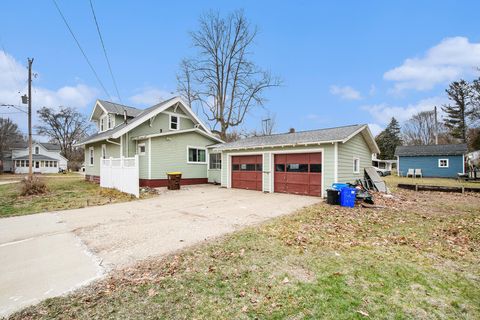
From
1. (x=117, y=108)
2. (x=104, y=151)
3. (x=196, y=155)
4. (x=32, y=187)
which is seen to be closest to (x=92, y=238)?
(x=32, y=187)

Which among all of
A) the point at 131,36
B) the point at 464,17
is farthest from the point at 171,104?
the point at 464,17

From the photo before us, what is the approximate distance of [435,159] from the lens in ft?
85.2

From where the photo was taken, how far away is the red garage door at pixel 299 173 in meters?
11.8

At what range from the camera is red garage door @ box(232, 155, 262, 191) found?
1441 centimetres

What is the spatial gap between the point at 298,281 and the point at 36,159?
53926 mm

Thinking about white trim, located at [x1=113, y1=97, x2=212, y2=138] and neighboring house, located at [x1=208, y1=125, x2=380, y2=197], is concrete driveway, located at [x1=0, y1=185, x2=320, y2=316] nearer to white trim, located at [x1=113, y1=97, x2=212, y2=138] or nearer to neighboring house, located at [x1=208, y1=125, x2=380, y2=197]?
neighboring house, located at [x1=208, y1=125, x2=380, y2=197]

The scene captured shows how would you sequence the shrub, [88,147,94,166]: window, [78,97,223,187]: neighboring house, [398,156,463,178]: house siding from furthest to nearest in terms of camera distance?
1. [398,156,463,178]: house siding
2. [88,147,94,166]: window
3. [78,97,223,187]: neighboring house
4. the shrub

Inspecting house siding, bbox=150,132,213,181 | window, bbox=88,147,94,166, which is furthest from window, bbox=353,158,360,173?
window, bbox=88,147,94,166

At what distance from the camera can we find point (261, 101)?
27.7 meters

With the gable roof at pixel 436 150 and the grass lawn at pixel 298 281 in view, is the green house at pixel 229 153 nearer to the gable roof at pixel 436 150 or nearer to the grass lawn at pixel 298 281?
the grass lawn at pixel 298 281

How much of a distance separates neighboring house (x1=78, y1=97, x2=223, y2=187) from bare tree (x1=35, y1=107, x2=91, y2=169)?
113 feet

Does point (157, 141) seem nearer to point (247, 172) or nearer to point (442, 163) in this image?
point (247, 172)

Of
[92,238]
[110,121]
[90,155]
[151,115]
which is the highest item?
[110,121]

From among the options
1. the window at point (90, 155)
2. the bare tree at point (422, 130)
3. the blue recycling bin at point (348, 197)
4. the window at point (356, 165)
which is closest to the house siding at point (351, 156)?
the window at point (356, 165)
